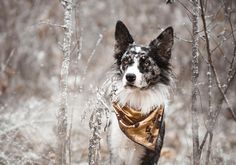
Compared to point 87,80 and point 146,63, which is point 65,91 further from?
point 87,80

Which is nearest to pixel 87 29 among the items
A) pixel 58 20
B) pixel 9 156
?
pixel 58 20

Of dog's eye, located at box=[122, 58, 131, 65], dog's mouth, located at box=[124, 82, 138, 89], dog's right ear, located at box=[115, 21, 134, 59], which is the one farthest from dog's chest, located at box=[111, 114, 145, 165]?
dog's right ear, located at box=[115, 21, 134, 59]

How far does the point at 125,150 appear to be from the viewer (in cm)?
552

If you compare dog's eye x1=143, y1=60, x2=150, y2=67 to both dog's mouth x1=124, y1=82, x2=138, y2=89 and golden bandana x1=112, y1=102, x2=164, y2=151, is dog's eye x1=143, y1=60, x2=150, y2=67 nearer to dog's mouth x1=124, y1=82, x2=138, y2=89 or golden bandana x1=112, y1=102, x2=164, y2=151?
dog's mouth x1=124, y1=82, x2=138, y2=89

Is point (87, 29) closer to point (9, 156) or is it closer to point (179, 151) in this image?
point (179, 151)

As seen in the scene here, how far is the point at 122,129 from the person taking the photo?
5.47 meters

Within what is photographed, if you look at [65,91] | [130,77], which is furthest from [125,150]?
[65,91]

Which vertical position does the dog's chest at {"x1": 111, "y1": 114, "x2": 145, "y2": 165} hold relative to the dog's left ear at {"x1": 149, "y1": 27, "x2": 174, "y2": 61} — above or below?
below

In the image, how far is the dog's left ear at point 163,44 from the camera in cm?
560

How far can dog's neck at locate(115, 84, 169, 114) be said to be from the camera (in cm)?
573

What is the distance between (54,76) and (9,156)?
202 inches

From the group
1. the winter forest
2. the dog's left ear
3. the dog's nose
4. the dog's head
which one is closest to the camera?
the dog's nose

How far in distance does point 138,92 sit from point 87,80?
5.52 m

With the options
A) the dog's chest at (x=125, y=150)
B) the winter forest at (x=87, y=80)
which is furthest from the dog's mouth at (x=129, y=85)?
the dog's chest at (x=125, y=150)
